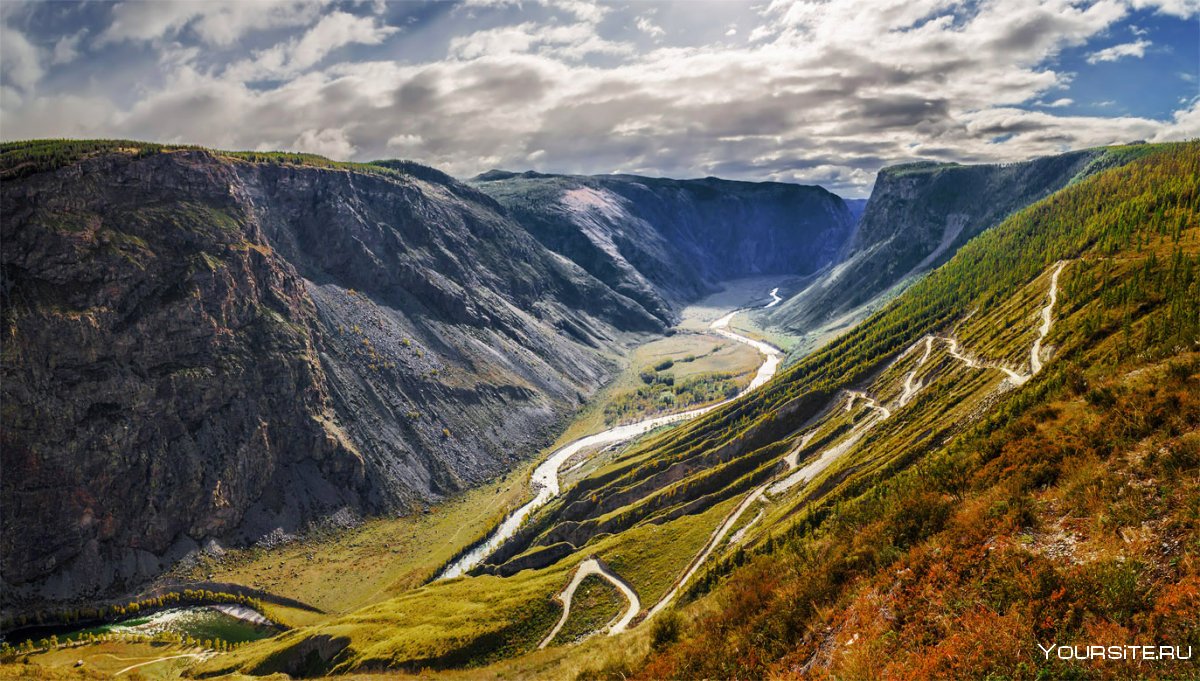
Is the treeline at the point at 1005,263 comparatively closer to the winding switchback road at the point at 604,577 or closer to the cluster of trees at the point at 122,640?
the winding switchback road at the point at 604,577

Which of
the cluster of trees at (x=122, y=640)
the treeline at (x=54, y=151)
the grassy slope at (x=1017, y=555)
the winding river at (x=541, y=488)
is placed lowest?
the winding river at (x=541, y=488)

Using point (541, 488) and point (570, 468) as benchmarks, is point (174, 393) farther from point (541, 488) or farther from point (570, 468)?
point (570, 468)

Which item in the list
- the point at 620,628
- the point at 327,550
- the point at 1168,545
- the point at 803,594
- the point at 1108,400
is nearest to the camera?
the point at 1168,545

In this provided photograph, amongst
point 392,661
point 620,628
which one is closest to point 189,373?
point 392,661

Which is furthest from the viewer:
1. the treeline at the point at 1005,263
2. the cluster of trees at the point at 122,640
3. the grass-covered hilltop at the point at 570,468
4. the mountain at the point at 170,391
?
the mountain at the point at 170,391

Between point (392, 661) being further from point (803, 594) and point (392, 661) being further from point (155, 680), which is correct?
point (803, 594)

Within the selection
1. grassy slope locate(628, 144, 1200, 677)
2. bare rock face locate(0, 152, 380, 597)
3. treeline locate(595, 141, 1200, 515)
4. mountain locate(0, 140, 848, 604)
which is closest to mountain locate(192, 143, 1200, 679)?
grassy slope locate(628, 144, 1200, 677)

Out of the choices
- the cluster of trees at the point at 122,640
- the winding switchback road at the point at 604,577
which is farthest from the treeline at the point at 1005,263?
the cluster of trees at the point at 122,640

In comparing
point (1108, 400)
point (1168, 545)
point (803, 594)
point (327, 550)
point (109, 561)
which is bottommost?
point (327, 550)
